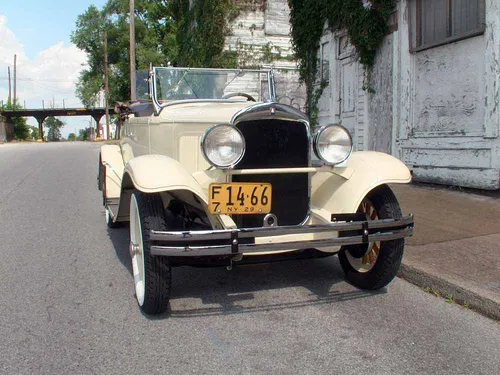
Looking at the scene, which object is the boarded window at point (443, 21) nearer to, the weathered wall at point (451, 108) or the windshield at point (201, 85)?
the weathered wall at point (451, 108)

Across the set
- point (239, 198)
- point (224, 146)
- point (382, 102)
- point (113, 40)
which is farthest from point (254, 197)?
point (113, 40)

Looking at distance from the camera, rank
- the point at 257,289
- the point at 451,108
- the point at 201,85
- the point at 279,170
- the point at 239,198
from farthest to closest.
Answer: the point at 451,108, the point at 201,85, the point at 257,289, the point at 279,170, the point at 239,198

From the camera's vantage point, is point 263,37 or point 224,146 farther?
point 263,37

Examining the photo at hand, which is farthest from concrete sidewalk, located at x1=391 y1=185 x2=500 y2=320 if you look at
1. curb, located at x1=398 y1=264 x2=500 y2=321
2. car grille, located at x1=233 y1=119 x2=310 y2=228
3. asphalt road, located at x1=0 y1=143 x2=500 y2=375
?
car grille, located at x1=233 y1=119 x2=310 y2=228

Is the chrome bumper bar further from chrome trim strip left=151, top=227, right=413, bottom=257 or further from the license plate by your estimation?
the license plate

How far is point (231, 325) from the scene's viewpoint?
11.3 ft

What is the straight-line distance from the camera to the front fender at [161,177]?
11.0ft

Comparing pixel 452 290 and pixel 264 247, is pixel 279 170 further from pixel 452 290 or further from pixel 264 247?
pixel 452 290

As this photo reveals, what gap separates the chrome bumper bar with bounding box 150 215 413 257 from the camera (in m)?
3.15

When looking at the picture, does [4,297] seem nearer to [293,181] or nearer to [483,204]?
[293,181]

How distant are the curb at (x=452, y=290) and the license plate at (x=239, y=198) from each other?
162 centimetres

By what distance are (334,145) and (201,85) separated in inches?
81.1

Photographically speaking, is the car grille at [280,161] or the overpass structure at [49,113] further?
the overpass structure at [49,113]

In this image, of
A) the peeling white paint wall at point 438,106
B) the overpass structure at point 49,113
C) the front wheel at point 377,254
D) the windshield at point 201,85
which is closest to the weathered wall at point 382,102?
the peeling white paint wall at point 438,106
